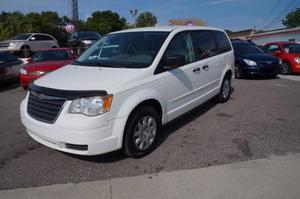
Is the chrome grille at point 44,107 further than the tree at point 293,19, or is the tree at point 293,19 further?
the tree at point 293,19

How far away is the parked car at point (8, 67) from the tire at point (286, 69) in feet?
37.5

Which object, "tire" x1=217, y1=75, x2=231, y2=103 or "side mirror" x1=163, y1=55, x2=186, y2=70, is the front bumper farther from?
"tire" x1=217, y1=75, x2=231, y2=103

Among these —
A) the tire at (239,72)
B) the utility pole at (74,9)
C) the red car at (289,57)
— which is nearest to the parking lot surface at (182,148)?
the tire at (239,72)

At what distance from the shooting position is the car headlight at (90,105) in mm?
3689

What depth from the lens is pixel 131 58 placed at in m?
4.74

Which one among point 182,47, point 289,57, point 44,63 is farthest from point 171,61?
point 289,57

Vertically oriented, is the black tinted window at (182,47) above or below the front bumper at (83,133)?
above

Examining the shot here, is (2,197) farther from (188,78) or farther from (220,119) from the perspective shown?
(220,119)

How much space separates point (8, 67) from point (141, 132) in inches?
347

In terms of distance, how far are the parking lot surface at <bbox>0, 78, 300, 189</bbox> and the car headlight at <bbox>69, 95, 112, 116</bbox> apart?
0.86m

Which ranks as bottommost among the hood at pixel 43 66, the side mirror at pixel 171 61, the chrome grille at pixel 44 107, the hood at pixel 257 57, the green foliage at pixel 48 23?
the hood at pixel 43 66

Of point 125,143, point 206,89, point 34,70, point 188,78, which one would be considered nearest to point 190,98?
point 188,78

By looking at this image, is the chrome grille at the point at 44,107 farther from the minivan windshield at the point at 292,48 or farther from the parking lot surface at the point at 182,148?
the minivan windshield at the point at 292,48

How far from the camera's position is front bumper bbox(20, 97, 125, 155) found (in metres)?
3.66
